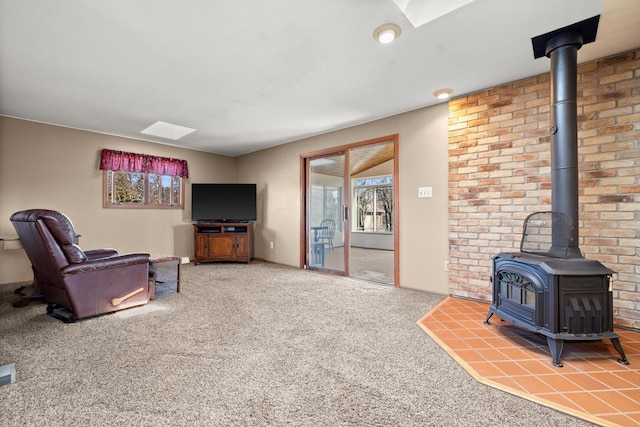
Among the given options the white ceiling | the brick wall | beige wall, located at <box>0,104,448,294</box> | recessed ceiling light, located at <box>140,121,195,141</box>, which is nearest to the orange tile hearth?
the brick wall

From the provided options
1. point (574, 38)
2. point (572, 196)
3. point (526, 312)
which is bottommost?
point (526, 312)

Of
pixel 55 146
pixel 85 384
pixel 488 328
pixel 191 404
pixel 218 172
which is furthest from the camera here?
pixel 218 172

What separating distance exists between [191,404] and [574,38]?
11.4 feet

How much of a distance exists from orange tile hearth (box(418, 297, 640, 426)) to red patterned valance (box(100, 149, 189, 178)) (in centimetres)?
508

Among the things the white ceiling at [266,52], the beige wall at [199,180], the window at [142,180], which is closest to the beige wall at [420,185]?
the beige wall at [199,180]

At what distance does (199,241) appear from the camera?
17.5ft

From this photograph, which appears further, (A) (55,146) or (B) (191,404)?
(A) (55,146)

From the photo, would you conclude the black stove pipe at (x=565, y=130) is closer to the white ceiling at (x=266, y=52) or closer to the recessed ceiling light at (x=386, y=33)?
the white ceiling at (x=266, y=52)

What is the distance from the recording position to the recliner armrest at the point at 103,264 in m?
2.45

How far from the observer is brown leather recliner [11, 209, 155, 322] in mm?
2424

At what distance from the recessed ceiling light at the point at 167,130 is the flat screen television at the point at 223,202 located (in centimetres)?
107

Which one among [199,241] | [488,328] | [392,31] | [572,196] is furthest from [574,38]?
[199,241]

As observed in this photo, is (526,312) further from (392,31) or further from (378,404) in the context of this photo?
(392,31)

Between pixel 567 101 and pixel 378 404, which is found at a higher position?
pixel 567 101
